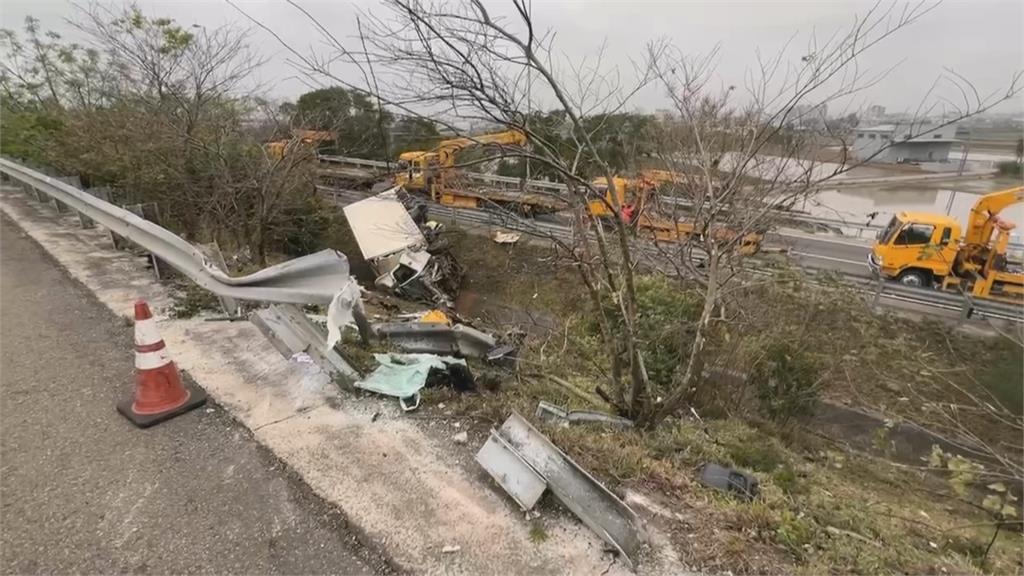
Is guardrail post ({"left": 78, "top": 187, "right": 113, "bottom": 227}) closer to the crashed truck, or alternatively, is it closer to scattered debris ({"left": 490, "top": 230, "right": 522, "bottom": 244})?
the crashed truck

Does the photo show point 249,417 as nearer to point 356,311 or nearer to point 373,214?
point 356,311

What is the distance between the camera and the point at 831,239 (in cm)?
1709

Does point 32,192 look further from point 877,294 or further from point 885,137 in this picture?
point 877,294

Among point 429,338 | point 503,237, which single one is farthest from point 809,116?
point 503,237

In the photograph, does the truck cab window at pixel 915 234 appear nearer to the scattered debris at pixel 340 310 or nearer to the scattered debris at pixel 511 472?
the scattered debris at pixel 511 472

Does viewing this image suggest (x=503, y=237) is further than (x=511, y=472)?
Yes

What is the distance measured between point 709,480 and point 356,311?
224 centimetres

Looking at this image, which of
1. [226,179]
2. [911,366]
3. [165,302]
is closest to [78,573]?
[165,302]

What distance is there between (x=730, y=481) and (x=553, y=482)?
0.95 metres

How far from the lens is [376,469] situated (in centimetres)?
221

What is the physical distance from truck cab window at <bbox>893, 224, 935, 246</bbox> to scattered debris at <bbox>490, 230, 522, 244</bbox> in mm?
9326

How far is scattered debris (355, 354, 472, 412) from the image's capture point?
108 inches

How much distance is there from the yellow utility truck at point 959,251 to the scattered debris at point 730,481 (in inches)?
409

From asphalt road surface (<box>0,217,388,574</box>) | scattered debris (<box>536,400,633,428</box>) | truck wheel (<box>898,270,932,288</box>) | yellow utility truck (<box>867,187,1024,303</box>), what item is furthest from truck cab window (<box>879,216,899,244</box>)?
asphalt road surface (<box>0,217,388,574</box>)
